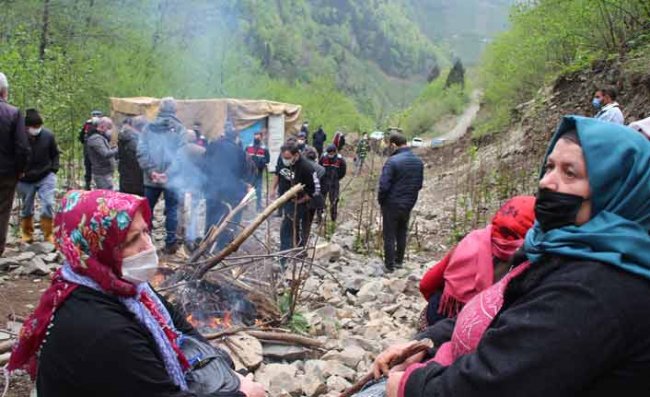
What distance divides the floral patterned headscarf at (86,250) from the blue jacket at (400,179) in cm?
566

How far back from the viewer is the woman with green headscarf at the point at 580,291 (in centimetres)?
142

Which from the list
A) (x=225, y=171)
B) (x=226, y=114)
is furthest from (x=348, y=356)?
(x=226, y=114)

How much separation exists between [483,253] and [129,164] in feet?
21.0

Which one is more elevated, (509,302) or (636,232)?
(636,232)

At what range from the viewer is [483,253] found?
2.53 m

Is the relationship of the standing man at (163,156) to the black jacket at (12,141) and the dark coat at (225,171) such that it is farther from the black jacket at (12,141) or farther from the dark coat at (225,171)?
the black jacket at (12,141)

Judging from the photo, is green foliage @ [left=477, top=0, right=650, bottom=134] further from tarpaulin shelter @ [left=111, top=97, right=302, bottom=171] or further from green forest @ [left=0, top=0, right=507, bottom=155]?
tarpaulin shelter @ [left=111, top=97, right=302, bottom=171]

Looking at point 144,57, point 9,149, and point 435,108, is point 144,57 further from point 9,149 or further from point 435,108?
point 435,108

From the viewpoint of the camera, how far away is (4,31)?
850 inches

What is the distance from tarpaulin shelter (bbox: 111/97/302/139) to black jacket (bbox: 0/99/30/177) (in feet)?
47.2

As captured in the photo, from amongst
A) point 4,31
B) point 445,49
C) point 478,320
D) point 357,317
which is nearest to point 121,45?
point 4,31

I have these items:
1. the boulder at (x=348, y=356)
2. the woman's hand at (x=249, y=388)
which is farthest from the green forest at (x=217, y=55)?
the woman's hand at (x=249, y=388)

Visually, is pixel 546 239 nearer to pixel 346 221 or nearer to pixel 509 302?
pixel 509 302

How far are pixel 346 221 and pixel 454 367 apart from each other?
1116 centimetres
